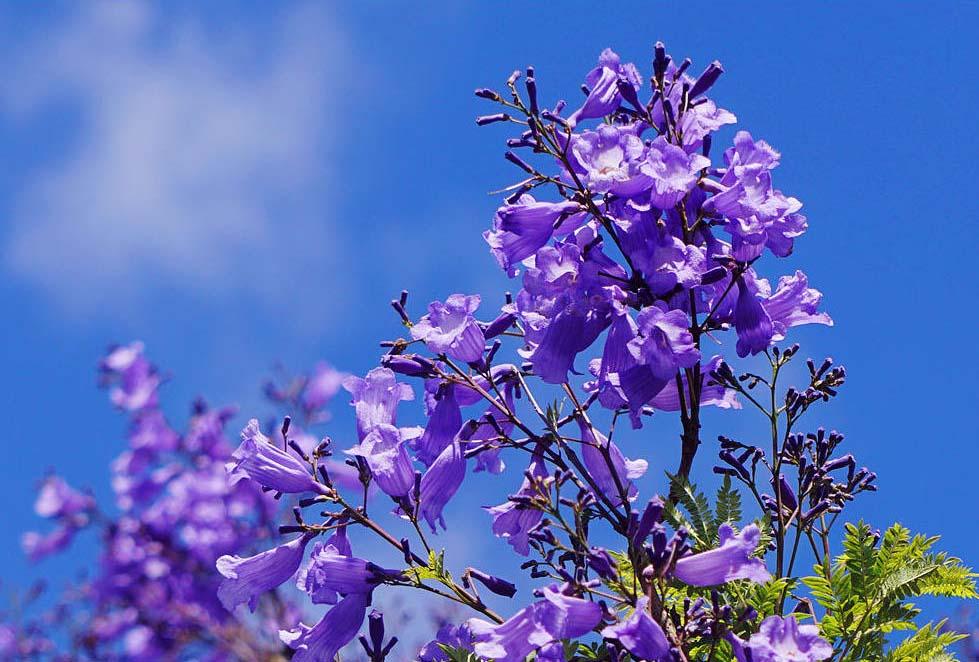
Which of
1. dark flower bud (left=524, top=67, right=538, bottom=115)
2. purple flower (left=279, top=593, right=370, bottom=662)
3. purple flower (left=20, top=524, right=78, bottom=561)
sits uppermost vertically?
purple flower (left=20, top=524, right=78, bottom=561)

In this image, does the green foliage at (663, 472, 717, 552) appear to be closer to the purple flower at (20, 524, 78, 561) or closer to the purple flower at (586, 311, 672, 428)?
the purple flower at (586, 311, 672, 428)

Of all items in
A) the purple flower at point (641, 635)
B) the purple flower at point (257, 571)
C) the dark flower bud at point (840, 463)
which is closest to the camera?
the purple flower at point (641, 635)

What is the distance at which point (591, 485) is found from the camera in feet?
8.29

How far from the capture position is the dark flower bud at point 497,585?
2.39 metres

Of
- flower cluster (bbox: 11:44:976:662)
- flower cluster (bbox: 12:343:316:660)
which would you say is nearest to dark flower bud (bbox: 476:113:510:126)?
flower cluster (bbox: 11:44:976:662)

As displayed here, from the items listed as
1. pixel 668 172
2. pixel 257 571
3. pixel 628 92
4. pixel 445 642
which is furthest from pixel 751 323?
pixel 257 571

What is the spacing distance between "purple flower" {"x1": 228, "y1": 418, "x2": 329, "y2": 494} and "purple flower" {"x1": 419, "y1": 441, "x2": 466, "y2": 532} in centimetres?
25

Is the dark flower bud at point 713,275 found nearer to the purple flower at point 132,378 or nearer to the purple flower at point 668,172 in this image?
the purple flower at point 668,172

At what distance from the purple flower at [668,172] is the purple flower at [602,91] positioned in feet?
1.08

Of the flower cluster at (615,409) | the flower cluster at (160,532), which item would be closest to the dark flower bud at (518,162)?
the flower cluster at (615,409)

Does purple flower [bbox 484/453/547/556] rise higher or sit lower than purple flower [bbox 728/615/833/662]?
higher

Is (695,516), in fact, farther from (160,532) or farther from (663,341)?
(160,532)

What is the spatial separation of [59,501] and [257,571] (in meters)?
5.29

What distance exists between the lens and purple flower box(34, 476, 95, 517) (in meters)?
7.14
